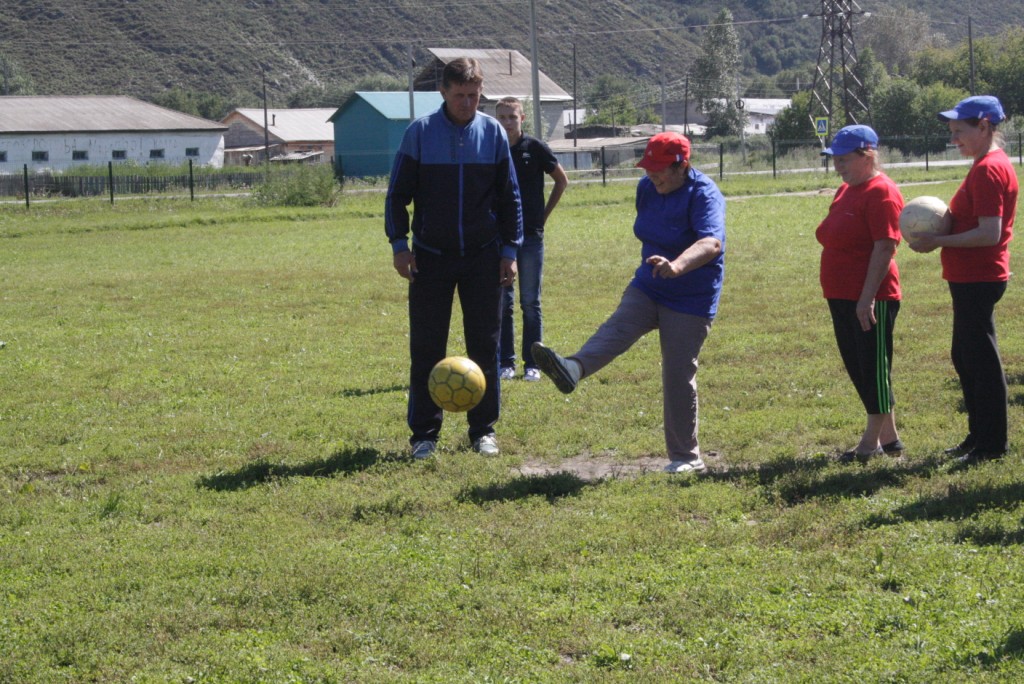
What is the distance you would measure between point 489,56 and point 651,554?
88.2m

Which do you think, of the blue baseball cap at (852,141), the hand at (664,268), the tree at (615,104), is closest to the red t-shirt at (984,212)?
the blue baseball cap at (852,141)

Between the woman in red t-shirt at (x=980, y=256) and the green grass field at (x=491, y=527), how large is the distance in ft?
0.82

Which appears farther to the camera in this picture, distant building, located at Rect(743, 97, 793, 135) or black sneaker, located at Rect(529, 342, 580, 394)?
distant building, located at Rect(743, 97, 793, 135)

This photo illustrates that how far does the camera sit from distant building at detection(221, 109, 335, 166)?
9538cm

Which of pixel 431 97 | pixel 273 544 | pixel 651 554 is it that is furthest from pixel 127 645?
pixel 431 97

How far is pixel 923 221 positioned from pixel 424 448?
3.08 m

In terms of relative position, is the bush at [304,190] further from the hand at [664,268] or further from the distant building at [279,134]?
the distant building at [279,134]

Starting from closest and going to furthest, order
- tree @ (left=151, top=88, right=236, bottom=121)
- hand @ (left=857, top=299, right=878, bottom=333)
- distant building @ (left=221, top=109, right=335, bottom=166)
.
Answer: hand @ (left=857, top=299, right=878, bottom=333) < distant building @ (left=221, top=109, right=335, bottom=166) < tree @ (left=151, top=88, right=236, bottom=121)

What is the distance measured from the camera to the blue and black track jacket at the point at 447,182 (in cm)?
697

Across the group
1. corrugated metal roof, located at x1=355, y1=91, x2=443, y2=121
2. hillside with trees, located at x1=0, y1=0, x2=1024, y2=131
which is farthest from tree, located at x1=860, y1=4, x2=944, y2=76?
corrugated metal roof, located at x1=355, y1=91, x2=443, y2=121

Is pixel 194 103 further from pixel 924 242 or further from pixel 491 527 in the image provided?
pixel 491 527

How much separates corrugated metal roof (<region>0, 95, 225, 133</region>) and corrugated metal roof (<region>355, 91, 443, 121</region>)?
9.97 meters

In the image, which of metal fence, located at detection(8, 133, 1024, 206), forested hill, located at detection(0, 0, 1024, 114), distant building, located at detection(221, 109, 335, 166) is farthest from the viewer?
forested hill, located at detection(0, 0, 1024, 114)

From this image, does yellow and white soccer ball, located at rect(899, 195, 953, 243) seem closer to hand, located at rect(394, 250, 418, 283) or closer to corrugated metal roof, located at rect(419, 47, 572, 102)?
hand, located at rect(394, 250, 418, 283)
